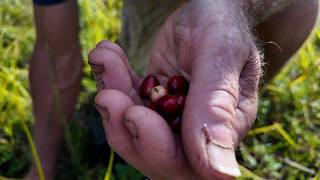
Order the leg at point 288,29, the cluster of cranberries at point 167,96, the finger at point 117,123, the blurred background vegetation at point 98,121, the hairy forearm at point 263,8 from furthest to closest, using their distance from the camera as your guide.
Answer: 1. the blurred background vegetation at point 98,121
2. the leg at point 288,29
3. the hairy forearm at point 263,8
4. the cluster of cranberries at point 167,96
5. the finger at point 117,123

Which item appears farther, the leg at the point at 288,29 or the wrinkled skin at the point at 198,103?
the leg at the point at 288,29

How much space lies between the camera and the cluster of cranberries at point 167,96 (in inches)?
43.7

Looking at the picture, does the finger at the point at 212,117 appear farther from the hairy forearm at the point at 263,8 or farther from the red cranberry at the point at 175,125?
the hairy forearm at the point at 263,8

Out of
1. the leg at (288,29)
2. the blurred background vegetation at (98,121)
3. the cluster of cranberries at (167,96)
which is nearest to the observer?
the cluster of cranberries at (167,96)

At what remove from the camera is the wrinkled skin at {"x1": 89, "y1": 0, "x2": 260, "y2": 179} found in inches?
36.9

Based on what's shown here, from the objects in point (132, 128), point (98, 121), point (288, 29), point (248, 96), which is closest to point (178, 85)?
point (248, 96)

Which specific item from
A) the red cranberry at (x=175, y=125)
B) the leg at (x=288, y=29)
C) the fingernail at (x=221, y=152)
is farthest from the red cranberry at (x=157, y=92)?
the leg at (x=288, y=29)

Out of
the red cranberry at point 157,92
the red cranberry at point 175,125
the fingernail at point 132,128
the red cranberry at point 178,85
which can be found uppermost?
the fingernail at point 132,128

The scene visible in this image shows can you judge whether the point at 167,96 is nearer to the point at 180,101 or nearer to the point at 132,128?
the point at 180,101

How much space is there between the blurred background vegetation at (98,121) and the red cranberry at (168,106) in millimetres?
650

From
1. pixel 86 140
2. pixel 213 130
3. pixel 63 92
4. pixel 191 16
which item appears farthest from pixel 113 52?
pixel 86 140

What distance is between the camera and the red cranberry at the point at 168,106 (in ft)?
3.65

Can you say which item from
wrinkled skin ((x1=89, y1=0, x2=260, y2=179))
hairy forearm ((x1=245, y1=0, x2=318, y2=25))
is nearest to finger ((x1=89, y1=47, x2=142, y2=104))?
wrinkled skin ((x1=89, y1=0, x2=260, y2=179))

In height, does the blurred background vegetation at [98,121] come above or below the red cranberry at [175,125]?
below
